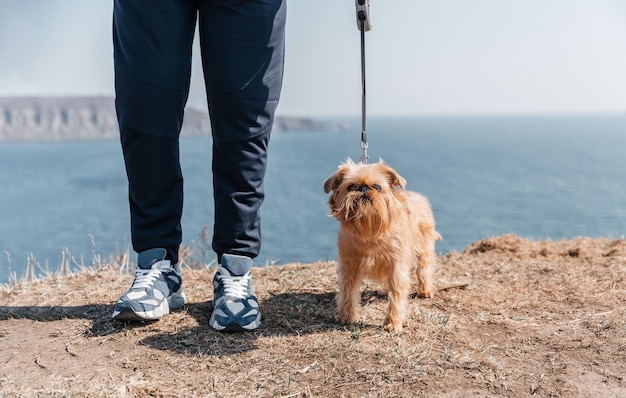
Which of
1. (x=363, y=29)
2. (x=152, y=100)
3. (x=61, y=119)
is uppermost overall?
(x=363, y=29)

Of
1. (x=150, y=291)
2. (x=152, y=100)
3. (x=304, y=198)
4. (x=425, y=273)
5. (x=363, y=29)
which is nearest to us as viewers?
(x=152, y=100)

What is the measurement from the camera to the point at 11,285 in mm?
4676

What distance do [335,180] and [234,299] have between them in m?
0.94

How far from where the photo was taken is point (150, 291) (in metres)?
3.39

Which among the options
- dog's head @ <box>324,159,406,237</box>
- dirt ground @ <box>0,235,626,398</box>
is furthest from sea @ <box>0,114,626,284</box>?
dog's head @ <box>324,159,406,237</box>

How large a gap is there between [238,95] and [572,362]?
90.9 inches

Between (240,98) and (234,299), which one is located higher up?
(240,98)

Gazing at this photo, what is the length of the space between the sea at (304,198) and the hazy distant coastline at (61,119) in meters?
4.09

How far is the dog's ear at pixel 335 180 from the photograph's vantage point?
11.5 ft

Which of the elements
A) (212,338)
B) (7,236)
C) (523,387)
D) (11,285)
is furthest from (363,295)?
(7,236)

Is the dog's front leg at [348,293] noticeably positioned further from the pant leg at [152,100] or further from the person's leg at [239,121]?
the pant leg at [152,100]

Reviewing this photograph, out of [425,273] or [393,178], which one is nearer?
[393,178]

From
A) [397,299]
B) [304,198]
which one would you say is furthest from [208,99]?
[304,198]

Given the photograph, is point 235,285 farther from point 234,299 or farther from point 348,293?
point 348,293
